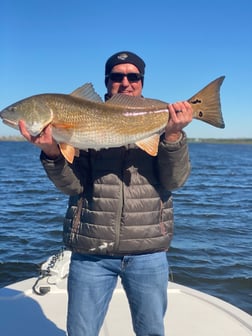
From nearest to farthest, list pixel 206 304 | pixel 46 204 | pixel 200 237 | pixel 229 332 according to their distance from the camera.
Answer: pixel 229 332
pixel 206 304
pixel 200 237
pixel 46 204

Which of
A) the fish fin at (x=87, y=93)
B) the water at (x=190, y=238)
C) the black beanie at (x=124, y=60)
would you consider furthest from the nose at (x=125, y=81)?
the water at (x=190, y=238)

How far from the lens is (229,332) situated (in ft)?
15.8

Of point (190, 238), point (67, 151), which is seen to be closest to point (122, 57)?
point (67, 151)

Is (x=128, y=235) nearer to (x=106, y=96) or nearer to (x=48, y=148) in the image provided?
(x=48, y=148)

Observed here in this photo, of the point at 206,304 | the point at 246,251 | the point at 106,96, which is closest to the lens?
the point at 106,96

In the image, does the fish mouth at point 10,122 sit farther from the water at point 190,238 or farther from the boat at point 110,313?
the water at point 190,238

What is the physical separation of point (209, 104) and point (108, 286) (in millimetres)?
1700

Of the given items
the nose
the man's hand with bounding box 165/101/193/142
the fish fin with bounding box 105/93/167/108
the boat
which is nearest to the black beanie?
the nose

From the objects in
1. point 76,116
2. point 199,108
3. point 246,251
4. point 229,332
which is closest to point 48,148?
point 76,116

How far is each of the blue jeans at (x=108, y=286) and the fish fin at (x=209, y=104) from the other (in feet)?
3.90

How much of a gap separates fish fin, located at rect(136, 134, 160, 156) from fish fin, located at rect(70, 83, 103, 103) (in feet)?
1.58

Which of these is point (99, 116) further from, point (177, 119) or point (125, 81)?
point (177, 119)

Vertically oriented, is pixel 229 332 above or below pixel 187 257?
above

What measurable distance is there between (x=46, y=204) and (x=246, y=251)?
9332 millimetres
